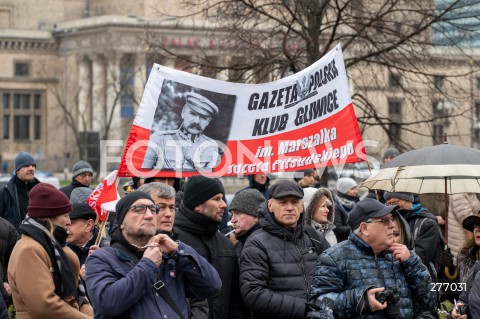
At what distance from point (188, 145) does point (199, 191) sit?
6.13ft

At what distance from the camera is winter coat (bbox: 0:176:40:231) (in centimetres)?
1420

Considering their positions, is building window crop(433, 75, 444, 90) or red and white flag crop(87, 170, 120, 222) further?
building window crop(433, 75, 444, 90)

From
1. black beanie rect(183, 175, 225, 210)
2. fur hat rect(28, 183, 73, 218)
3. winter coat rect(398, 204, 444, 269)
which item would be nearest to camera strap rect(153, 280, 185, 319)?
fur hat rect(28, 183, 73, 218)

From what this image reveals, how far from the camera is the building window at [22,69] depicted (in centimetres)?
8819

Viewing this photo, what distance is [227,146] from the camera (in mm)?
11516

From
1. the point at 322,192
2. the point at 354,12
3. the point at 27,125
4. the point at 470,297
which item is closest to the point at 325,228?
the point at 322,192

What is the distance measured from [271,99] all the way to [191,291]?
4.04 m

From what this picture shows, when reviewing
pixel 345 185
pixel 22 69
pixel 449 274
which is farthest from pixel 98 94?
pixel 449 274

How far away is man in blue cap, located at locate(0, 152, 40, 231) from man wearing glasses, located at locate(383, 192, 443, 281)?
419 cm

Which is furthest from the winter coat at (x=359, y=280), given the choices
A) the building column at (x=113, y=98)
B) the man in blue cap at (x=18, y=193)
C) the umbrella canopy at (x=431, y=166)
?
the building column at (x=113, y=98)

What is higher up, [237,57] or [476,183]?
[237,57]

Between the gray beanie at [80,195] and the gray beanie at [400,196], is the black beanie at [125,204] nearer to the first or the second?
the gray beanie at [400,196]

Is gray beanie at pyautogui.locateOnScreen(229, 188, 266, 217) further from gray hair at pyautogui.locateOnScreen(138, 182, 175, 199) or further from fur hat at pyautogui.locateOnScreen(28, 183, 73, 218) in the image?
fur hat at pyautogui.locateOnScreen(28, 183, 73, 218)

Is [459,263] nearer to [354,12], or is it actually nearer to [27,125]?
[354,12]
